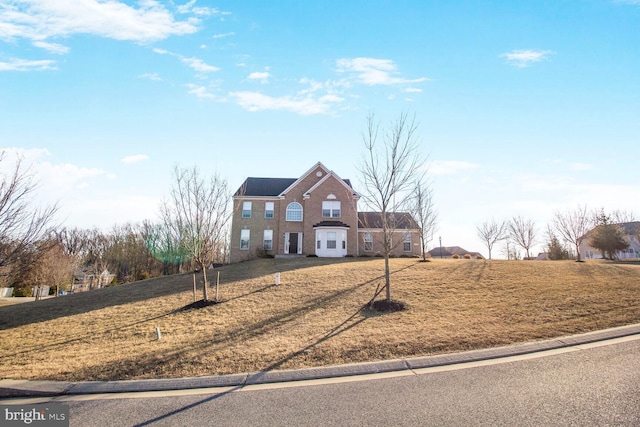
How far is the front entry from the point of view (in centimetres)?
3319

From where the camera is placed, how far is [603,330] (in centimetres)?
886

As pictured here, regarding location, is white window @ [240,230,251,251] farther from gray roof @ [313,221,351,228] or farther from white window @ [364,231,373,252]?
white window @ [364,231,373,252]

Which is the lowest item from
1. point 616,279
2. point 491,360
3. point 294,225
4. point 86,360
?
point 86,360

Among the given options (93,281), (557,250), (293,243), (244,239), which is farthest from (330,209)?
(93,281)

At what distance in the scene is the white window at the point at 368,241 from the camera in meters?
35.0

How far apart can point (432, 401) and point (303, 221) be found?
92.9 feet

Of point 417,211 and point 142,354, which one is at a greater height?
point 417,211

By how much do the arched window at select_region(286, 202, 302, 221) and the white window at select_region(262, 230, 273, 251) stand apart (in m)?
2.38

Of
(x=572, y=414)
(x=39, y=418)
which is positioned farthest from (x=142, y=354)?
(x=572, y=414)

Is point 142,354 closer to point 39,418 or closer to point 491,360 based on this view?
point 39,418

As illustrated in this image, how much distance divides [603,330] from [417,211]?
22126 mm

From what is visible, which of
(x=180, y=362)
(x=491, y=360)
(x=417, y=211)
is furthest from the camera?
(x=417, y=211)

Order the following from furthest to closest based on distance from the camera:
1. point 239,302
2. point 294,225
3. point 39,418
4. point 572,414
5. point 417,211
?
point 294,225, point 417,211, point 239,302, point 39,418, point 572,414

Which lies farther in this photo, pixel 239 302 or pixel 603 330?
pixel 239 302
